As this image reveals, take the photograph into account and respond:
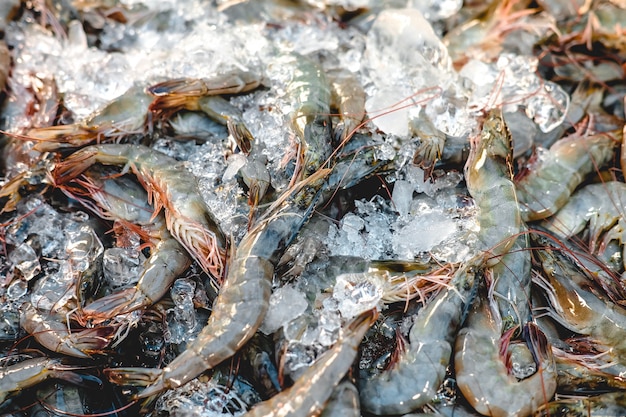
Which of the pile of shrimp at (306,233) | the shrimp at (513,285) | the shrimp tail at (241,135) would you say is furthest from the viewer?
the shrimp tail at (241,135)

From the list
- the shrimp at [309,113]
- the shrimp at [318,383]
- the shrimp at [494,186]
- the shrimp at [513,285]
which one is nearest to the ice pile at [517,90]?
the shrimp at [494,186]

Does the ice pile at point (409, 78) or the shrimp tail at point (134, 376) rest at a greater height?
the ice pile at point (409, 78)

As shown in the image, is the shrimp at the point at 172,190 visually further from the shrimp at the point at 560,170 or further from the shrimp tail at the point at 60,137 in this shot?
the shrimp at the point at 560,170

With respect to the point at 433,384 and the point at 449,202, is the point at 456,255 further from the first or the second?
the point at 433,384

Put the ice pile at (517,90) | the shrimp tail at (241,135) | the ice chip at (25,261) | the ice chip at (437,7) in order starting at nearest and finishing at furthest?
the ice chip at (25,261), the shrimp tail at (241,135), the ice pile at (517,90), the ice chip at (437,7)

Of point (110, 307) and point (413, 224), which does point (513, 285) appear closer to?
point (413, 224)

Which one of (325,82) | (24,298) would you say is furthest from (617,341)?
(24,298)

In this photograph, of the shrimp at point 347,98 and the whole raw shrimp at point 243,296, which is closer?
the whole raw shrimp at point 243,296
